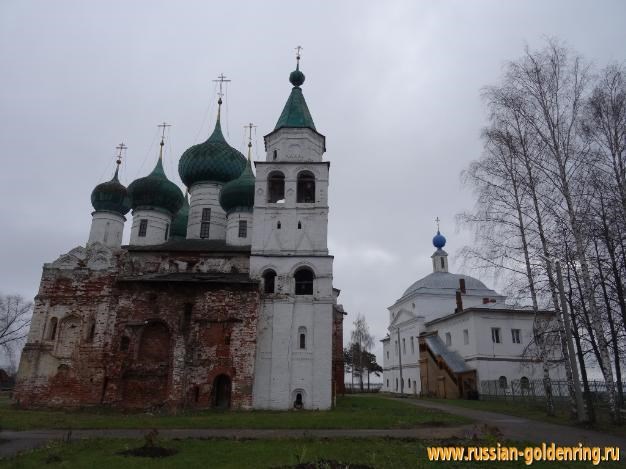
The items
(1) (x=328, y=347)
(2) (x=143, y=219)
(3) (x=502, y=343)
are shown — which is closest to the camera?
(1) (x=328, y=347)

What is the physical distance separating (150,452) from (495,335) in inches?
1156

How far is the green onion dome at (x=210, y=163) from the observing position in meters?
30.1

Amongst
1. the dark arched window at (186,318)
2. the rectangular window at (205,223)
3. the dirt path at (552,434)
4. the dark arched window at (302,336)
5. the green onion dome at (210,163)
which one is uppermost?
the green onion dome at (210,163)

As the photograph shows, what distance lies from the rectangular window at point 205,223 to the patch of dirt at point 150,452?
66.9 ft

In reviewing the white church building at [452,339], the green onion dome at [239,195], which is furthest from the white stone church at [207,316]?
the white church building at [452,339]

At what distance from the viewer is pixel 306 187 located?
25.6 metres

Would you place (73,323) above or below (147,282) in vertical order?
below

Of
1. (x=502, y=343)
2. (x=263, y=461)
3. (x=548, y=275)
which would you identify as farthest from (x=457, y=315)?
(x=263, y=461)

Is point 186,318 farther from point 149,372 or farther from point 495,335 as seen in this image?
point 495,335

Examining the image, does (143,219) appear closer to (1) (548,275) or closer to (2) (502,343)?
(1) (548,275)

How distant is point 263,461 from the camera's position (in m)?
9.02

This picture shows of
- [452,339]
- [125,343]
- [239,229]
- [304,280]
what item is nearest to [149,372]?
[125,343]

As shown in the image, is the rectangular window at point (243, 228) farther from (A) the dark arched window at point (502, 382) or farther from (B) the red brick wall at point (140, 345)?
(A) the dark arched window at point (502, 382)

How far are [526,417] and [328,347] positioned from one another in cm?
859
